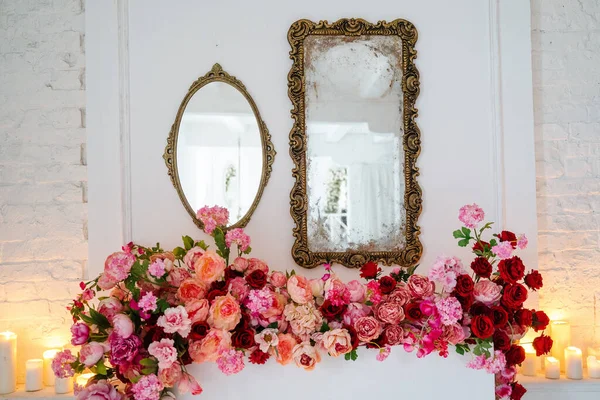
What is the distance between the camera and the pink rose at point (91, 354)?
154 cm

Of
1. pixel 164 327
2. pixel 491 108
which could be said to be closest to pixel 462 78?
pixel 491 108

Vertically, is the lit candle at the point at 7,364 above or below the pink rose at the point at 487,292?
below

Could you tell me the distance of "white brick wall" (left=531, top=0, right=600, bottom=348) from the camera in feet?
7.17

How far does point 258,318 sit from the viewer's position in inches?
64.6

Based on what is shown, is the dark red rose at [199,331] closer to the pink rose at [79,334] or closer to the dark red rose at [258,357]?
the dark red rose at [258,357]

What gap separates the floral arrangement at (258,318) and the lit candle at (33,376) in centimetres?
48

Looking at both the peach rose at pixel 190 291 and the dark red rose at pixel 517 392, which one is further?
the dark red rose at pixel 517 392

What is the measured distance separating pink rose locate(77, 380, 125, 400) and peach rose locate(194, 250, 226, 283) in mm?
456

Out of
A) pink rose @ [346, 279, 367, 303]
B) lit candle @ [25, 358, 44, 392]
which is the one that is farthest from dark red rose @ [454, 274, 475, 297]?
lit candle @ [25, 358, 44, 392]

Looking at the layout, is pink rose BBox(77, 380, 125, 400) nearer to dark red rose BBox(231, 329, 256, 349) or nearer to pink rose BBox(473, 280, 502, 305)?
dark red rose BBox(231, 329, 256, 349)

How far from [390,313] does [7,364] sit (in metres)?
1.54

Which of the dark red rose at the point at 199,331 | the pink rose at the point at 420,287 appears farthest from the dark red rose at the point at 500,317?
the dark red rose at the point at 199,331

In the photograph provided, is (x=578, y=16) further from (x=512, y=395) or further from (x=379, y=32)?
(x=512, y=395)

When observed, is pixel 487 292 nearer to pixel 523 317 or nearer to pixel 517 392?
pixel 523 317
